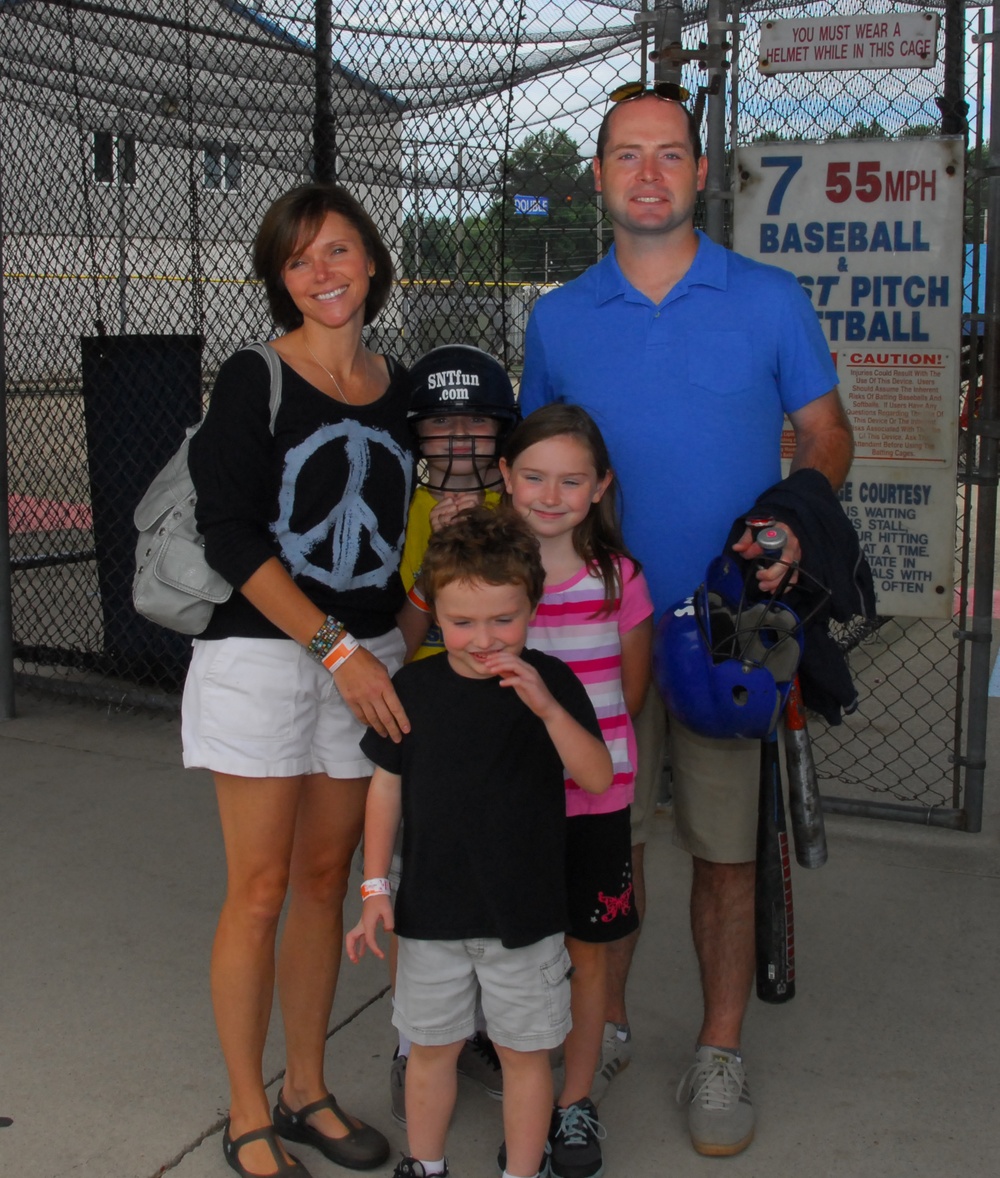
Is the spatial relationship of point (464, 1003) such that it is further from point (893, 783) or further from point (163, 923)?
point (893, 783)

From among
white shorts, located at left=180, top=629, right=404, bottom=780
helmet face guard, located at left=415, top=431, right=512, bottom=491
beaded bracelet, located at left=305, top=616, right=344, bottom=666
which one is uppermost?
helmet face guard, located at left=415, top=431, right=512, bottom=491

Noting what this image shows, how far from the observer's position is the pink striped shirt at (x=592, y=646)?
2.50m

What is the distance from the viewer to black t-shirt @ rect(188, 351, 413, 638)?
2.34 m

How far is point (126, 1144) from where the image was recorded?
2662 millimetres

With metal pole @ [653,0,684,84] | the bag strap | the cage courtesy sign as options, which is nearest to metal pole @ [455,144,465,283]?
metal pole @ [653,0,684,84]

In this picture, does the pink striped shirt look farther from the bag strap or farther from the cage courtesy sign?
the cage courtesy sign

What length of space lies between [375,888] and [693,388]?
3.88 ft

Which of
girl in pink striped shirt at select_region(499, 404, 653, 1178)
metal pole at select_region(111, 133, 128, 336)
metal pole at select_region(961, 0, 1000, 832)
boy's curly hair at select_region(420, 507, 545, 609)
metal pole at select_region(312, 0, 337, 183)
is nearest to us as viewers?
boy's curly hair at select_region(420, 507, 545, 609)

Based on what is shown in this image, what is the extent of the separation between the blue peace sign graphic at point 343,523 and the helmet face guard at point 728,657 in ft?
2.00

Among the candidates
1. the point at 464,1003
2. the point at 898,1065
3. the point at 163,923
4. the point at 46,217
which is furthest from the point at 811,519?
the point at 46,217

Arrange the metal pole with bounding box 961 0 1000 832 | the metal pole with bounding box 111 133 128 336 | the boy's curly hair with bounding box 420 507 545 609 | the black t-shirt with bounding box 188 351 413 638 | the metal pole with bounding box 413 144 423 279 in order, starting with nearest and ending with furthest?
the boy's curly hair with bounding box 420 507 545 609 < the black t-shirt with bounding box 188 351 413 638 < the metal pole with bounding box 961 0 1000 832 < the metal pole with bounding box 413 144 423 279 < the metal pole with bounding box 111 133 128 336

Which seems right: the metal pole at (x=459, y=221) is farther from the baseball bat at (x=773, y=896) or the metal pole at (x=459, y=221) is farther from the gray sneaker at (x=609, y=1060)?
the gray sneaker at (x=609, y=1060)

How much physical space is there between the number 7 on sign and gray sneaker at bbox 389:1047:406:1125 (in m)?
2.75

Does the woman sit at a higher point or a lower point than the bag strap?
lower
